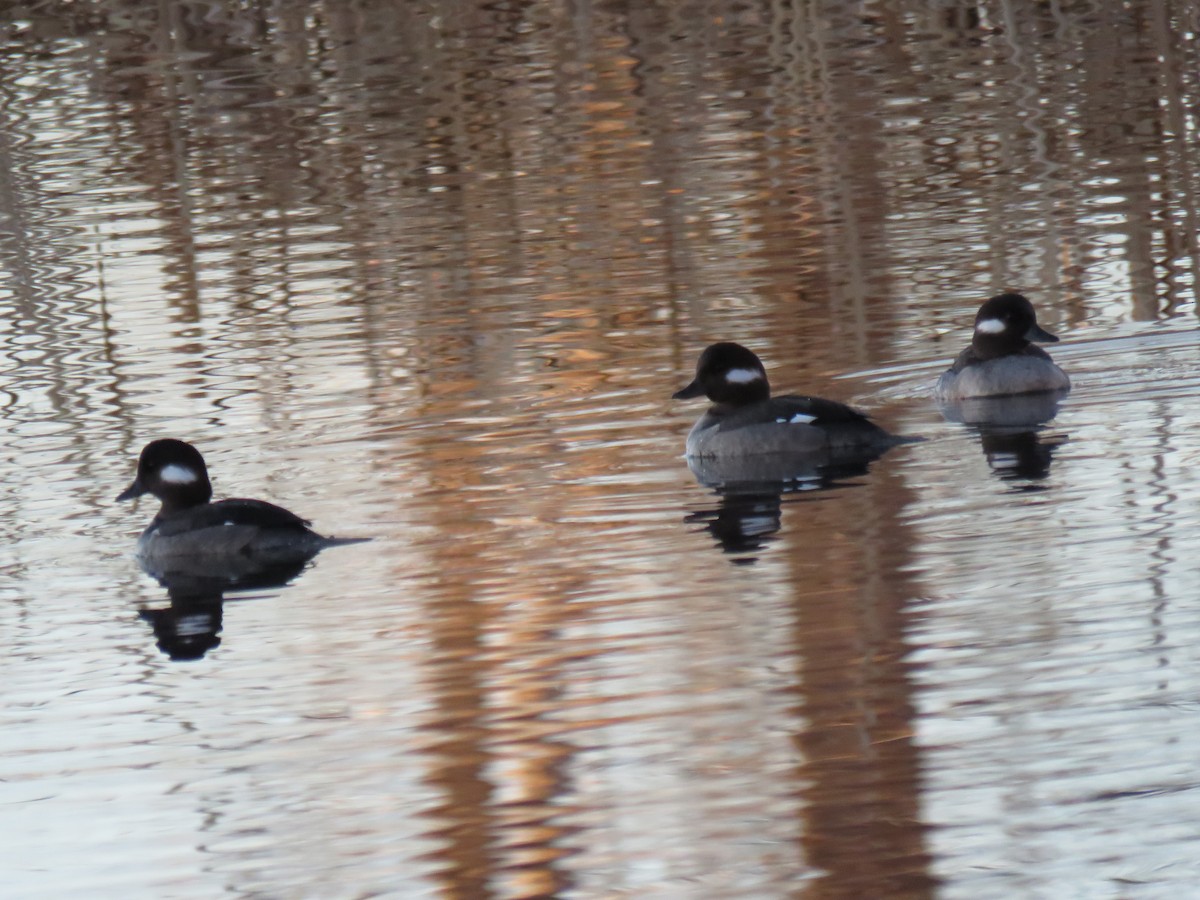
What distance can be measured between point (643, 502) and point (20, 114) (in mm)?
18099

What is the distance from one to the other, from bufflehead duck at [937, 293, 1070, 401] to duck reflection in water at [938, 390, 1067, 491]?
46 millimetres

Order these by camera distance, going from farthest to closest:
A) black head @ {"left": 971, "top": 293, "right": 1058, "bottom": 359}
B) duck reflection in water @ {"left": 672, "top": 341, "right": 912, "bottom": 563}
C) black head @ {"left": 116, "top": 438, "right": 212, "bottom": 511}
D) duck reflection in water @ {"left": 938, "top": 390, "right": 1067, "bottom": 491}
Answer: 1. black head @ {"left": 971, "top": 293, "right": 1058, "bottom": 359}
2. duck reflection in water @ {"left": 672, "top": 341, "right": 912, "bottom": 563}
3. duck reflection in water @ {"left": 938, "top": 390, "right": 1067, "bottom": 491}
4. black head @ {"left": 116, "top": 438, "right": 212, "bottom": 511}

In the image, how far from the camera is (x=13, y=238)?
18219 mm

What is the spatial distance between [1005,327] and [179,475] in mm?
4167

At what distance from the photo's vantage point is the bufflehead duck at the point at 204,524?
9180 mm

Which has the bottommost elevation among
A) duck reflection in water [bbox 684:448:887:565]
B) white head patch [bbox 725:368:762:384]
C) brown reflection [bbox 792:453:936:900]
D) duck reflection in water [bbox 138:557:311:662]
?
brown reflection [bbox 792:453:936:900]

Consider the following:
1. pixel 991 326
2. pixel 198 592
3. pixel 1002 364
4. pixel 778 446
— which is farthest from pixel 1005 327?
pixel 198 592

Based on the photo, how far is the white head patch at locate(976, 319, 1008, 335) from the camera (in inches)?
441

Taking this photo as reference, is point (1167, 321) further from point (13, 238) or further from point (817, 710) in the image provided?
point (13, 238)

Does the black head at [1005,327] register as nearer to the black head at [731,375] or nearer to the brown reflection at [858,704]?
the black head at [731,375]

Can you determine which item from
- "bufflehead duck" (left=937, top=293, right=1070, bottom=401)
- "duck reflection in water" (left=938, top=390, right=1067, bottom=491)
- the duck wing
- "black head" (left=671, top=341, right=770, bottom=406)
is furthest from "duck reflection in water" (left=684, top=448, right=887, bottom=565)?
the duck wing

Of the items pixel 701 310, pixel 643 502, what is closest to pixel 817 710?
pixel 643 502

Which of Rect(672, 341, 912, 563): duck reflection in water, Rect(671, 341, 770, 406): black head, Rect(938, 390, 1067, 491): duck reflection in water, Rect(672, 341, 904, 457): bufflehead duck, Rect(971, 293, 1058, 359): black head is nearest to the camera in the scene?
Rect(938, 390, 1067, 491): duck reflection in water

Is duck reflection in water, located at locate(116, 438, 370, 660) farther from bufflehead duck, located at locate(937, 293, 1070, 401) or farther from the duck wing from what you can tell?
bufflehead duck, located at locate(937, 293, 1070, 401)
